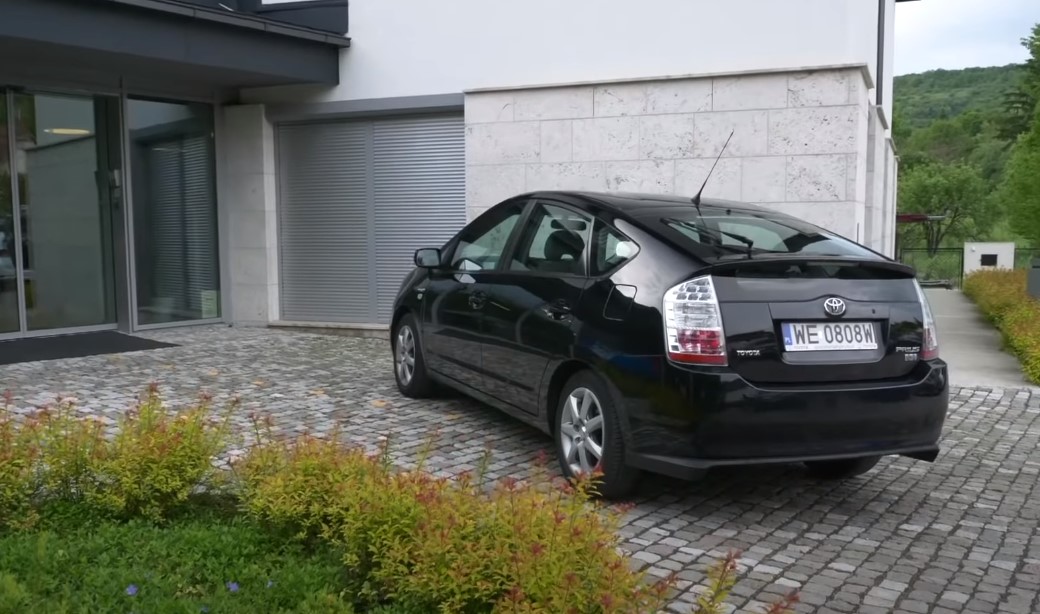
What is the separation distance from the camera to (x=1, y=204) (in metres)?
10.3

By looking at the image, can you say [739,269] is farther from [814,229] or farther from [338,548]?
[338,548]

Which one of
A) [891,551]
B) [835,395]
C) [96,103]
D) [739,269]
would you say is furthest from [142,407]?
[96,103]

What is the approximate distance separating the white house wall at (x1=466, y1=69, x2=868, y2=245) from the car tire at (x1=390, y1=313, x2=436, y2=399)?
11.1ft

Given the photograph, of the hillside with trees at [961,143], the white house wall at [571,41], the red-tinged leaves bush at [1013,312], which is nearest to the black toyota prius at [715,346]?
the white house wall at [571,41]

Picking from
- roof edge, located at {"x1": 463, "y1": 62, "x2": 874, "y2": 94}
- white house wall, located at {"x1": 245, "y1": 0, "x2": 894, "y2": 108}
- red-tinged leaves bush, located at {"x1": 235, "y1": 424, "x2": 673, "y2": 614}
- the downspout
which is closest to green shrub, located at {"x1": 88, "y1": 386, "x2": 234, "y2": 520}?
red-tinged leaves bush, located at {"x1": 235, "y1": 424, "x2": 673, "y2": 614}

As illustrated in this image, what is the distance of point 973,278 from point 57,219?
18.6 metres

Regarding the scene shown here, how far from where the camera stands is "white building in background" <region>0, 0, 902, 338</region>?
30.1 ft

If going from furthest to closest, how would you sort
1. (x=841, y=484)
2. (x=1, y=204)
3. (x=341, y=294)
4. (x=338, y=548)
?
(x=341, y=294) < (x=1, y=204) < (x=841, y=484) < (x=338, y=548)

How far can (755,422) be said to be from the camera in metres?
4.34

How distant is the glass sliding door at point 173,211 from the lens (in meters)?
11.5

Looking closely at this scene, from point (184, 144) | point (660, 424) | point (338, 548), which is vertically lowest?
point (338, 548)

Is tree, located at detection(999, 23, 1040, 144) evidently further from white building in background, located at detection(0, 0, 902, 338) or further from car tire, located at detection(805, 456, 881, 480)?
car tire, located at detection(805, 456, 881, 480)

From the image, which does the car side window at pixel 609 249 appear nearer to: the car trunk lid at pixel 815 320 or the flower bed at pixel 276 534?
the car trunk lid at pixel 815 320

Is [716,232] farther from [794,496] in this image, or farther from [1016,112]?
[1016,112]
